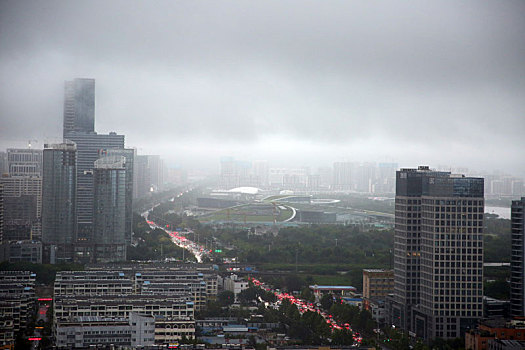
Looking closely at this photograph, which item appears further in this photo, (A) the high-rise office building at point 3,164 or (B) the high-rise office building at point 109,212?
(B) the high-rise office building at point 109,212

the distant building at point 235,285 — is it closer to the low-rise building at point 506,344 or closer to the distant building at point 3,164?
the distant building at point 3,164

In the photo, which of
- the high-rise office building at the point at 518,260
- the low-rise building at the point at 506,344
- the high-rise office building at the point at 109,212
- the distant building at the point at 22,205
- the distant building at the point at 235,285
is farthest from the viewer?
the distant building at the point at 22,205

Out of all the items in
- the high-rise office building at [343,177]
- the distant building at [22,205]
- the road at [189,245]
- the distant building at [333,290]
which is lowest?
the distant building at [333,290]

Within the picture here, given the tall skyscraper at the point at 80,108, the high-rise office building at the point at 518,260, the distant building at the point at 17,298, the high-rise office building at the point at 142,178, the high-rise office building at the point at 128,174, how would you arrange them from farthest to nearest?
the high-rise office building at the point at 142,178 → the tall skyscraper at the point at 80,108 → the high-rise office building at the point at 128,174 → the high-rise office building at the point at 518,260 → the distant building at the point at 17,298

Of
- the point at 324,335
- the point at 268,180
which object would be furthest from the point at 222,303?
the point at 268,180

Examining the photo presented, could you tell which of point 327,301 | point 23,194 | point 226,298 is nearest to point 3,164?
point 23,194

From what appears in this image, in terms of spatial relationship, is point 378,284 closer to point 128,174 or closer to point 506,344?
point 506,344

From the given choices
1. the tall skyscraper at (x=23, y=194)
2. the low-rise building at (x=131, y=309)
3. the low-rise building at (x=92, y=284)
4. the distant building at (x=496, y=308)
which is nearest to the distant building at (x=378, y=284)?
the distant building at (x=496, y=308)

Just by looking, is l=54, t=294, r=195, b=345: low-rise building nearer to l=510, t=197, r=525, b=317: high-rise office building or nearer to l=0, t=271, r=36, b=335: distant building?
l=0, t=271, r=36, b=335: distant building
